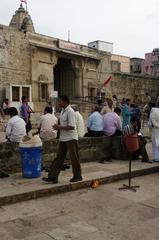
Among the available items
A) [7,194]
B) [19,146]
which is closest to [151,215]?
[7,194]

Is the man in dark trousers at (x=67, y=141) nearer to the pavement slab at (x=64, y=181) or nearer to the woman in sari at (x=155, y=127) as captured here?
the pavement slab at (x=64, y=181)

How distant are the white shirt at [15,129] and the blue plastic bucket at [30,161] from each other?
2.33ft

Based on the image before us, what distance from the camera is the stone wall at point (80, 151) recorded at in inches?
309

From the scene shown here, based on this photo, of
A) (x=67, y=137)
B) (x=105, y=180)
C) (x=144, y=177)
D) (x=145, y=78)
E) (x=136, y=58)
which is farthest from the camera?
(x=136, y=58)

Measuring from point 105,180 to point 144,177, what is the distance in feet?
4.10

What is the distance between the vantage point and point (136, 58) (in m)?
51.9

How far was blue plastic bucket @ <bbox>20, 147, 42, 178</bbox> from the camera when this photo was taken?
24.1 feet

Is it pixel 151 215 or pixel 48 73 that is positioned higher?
pixel 48 73

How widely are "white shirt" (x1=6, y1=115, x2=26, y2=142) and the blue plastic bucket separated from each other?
711mm

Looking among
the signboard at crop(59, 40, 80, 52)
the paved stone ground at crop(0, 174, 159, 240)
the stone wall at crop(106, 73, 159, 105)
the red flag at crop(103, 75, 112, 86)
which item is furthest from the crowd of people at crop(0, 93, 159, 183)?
the stone wall at crop(106, 73, 159, 105)

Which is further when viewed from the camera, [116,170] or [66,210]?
[116,170]

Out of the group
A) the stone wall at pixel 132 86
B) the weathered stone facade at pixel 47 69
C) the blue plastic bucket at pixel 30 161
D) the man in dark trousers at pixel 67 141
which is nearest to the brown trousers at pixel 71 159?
the man in dark trousers at pixel 67 141

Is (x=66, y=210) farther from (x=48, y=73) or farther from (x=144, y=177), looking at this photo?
(x=48, y=73)

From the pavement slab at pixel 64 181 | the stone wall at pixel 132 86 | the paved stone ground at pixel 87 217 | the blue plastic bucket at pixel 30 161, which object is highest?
the stone wall at pixel 132 86
